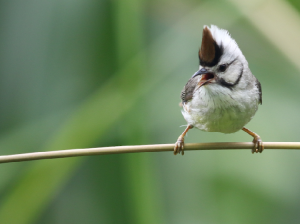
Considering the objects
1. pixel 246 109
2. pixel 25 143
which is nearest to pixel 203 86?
pixel 246 109

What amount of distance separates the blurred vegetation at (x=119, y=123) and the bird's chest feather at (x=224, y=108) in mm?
538

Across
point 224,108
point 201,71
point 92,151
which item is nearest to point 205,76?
point 201,71

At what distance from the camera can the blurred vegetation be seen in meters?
2.42

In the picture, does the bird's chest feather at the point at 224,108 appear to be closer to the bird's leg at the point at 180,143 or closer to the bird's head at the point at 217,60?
the bird's head at the point at 217,60

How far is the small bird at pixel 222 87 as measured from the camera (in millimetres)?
2064

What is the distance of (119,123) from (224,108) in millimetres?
829

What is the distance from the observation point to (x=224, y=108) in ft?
6.78

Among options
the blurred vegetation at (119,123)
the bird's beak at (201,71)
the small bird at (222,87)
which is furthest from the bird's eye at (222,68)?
the blurred vegetation at (119,123)

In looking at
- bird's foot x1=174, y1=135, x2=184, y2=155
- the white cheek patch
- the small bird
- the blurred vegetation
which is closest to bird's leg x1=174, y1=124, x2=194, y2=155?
bird's foot x1=174, y1=135, x2=184, y2=155

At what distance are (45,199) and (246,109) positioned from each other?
5.02ft

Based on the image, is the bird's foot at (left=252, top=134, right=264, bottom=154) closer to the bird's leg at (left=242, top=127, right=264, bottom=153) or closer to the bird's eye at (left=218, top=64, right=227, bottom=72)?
the bird's leg at (left=242, top=127, right=264, bottom=153)

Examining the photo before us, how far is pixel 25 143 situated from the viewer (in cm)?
254

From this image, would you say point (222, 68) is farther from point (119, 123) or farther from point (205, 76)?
point (119, 123)

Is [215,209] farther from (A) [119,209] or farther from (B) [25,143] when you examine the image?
(B) [25,143]
